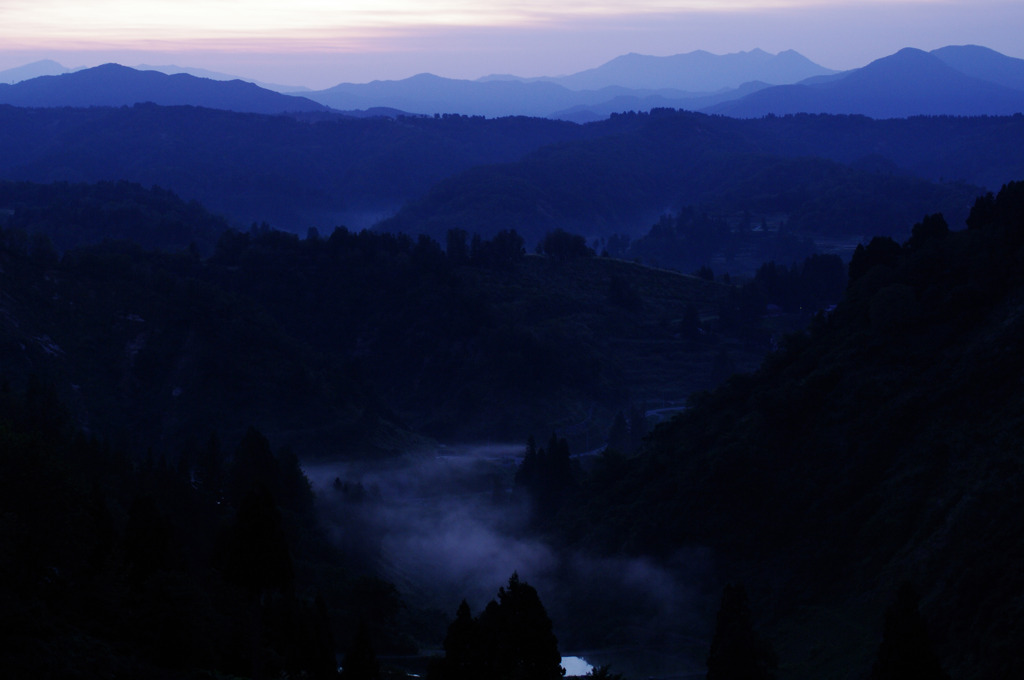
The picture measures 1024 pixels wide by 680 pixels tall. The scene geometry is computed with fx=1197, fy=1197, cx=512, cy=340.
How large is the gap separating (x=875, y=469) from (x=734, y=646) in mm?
14344

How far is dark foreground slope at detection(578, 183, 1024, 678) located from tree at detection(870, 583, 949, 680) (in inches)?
206

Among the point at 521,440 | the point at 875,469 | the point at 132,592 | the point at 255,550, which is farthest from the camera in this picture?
the point at 521,440

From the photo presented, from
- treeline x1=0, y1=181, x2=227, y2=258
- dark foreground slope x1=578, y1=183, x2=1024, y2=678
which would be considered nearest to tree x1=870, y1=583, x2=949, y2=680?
dark foreground slope x1=578, y1=183, x2=1024, y2=678

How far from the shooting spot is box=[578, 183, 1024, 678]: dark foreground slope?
26.6m

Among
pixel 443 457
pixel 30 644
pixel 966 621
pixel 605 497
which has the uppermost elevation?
pixel 30 644

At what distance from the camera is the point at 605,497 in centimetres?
4125

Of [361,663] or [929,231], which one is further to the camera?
[929,231]

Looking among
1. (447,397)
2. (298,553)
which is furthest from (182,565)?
(447,397)

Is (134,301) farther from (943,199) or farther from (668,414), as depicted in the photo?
(943,199)

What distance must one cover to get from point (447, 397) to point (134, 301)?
61.7ft

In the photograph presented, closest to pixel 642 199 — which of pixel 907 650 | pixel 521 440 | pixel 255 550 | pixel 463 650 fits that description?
pixel 521 440

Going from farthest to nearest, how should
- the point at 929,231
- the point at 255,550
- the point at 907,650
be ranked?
the point at 929,231, the point at 255,550, the point at 907,650

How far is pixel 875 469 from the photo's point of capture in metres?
34.2

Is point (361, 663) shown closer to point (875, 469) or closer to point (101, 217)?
point (875, 469)
